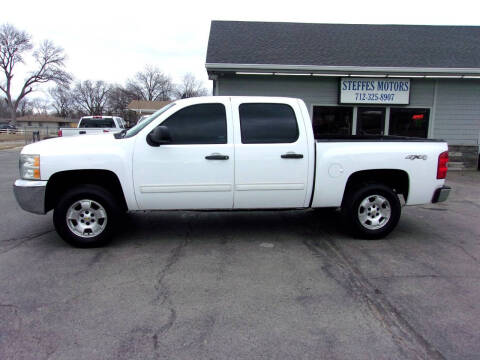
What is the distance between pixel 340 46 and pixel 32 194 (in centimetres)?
1245

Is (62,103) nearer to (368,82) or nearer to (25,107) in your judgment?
(25,107)

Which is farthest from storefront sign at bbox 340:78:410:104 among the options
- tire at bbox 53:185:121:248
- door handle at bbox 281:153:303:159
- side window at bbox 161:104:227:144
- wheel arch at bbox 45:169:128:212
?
tire at bbox 53:185:121:248

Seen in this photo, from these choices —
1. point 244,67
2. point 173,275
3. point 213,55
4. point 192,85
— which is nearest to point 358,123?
point 244,67

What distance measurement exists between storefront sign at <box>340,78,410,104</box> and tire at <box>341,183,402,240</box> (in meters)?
7.82

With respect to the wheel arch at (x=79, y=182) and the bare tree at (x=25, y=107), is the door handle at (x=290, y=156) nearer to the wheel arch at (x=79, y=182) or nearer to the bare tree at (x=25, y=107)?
the wheel arch at (x=79, y=182)

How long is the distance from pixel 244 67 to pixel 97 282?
9.08 metres

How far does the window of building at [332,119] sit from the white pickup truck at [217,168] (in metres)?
7.64

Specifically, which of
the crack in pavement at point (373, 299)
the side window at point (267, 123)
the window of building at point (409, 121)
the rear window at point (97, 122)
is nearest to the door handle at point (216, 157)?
the side window at point (267, 123)

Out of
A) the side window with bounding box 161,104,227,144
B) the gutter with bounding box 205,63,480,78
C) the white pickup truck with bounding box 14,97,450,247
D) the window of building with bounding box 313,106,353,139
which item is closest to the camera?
the white pickup truck with bounding box 14,97,450,247

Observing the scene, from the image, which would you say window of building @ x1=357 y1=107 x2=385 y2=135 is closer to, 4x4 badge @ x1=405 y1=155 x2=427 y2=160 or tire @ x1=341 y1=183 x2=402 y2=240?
4x4 badge @ x1=405 y1=155 x2=427 y2=160

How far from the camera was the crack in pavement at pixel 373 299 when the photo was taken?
2.75m

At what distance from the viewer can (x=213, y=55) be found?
1202 cm

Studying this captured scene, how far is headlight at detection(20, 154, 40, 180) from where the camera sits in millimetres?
4570

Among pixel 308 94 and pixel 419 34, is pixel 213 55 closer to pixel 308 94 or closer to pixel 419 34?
pixel 308 94
